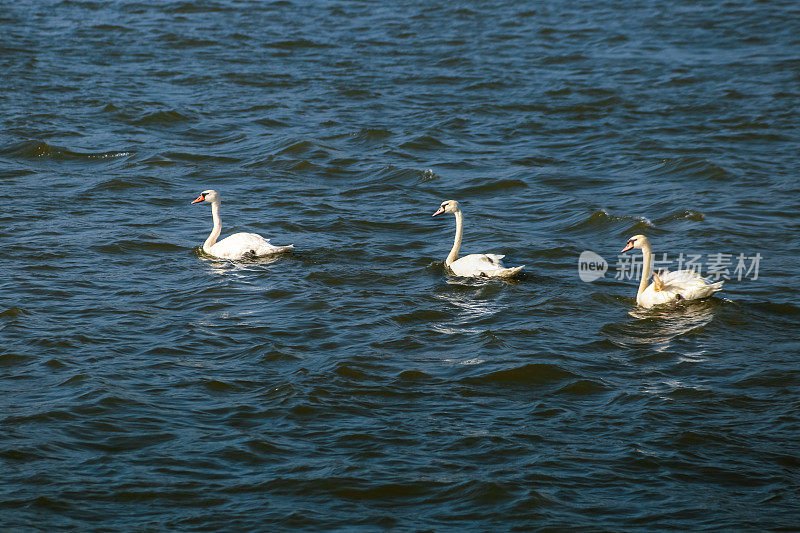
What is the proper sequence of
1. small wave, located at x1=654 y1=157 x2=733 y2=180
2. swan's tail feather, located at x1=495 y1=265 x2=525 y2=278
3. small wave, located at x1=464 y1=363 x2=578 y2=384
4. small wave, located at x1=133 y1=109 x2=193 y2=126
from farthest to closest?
small wave, located at x1=133 y1=109 x2=193 y2=126 < small wave, located at x1=654 y1=157 x2=733 y2=180 < swan's tail feather, located at x1=495 y1=265 x2=525 y2=278 < small wave, located at x1=464 y1=363 x2=578 y2=384

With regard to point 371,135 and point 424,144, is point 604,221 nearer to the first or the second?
point 424,144

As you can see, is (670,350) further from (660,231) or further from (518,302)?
(660,231)

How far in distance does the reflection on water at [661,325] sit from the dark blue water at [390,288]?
2.0 inches

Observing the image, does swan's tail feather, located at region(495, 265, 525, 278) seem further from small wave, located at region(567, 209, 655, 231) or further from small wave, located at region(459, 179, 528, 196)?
small wave, located at region(459, 179, 528, 196)

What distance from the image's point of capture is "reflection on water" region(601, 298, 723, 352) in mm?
11266

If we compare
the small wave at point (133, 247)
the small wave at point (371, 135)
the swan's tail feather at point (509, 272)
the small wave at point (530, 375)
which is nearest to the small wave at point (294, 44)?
the small wave at point (371, 135)

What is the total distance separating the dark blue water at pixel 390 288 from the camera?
837 centimetres

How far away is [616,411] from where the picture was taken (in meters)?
9.60

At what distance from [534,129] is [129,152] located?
281 inches

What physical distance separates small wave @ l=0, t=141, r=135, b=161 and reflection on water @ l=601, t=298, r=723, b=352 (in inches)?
380

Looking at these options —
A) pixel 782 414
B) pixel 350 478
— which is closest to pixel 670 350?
pixel 782 414

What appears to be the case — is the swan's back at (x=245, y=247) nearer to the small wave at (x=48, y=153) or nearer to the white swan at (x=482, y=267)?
the white swan at (x=482, y=267)

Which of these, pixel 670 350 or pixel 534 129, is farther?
pixel 534 129

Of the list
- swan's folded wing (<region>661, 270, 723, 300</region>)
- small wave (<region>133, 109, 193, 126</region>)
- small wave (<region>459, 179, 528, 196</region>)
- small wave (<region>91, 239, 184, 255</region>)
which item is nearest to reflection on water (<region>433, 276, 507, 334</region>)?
swan's folded wing (<region>661, 270, 723, 300</region>)
